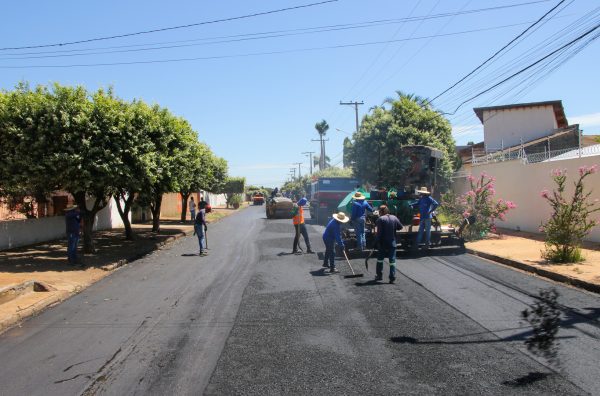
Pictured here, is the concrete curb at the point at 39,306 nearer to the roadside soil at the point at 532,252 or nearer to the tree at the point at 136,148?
the tree at the point at 136,148

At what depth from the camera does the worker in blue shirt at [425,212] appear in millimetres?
13516

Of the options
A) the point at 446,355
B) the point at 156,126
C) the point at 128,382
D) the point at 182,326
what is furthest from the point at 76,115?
the point at 446,355

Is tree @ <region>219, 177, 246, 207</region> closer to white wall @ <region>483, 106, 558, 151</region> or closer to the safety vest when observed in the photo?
white wall @ <region>483, 106, 558, 151</region>

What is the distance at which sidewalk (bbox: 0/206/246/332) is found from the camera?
368 inches

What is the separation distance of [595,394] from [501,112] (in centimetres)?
3355

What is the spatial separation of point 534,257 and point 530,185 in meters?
6.60

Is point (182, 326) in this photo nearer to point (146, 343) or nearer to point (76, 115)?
point (146, 343)

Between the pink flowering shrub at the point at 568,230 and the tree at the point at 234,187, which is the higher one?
the tree at the point at 234,187

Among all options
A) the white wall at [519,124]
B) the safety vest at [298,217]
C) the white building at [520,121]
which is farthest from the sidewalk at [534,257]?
the white building at [520,121]

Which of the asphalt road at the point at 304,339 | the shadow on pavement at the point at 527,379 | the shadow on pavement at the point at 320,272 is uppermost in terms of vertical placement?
the shadow on pavement at the point at 320,272

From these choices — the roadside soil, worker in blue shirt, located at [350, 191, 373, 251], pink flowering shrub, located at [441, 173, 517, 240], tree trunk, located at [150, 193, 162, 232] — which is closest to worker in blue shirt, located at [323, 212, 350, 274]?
worker in blue shirt, located at [350, 191, 373, 251]

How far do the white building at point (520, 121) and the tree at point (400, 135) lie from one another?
5.83 meters

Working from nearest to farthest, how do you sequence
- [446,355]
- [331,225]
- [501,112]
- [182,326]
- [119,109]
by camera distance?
[446,355], [182,326], [331,225], [119,109], [501,112]

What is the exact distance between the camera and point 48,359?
6.25 m
